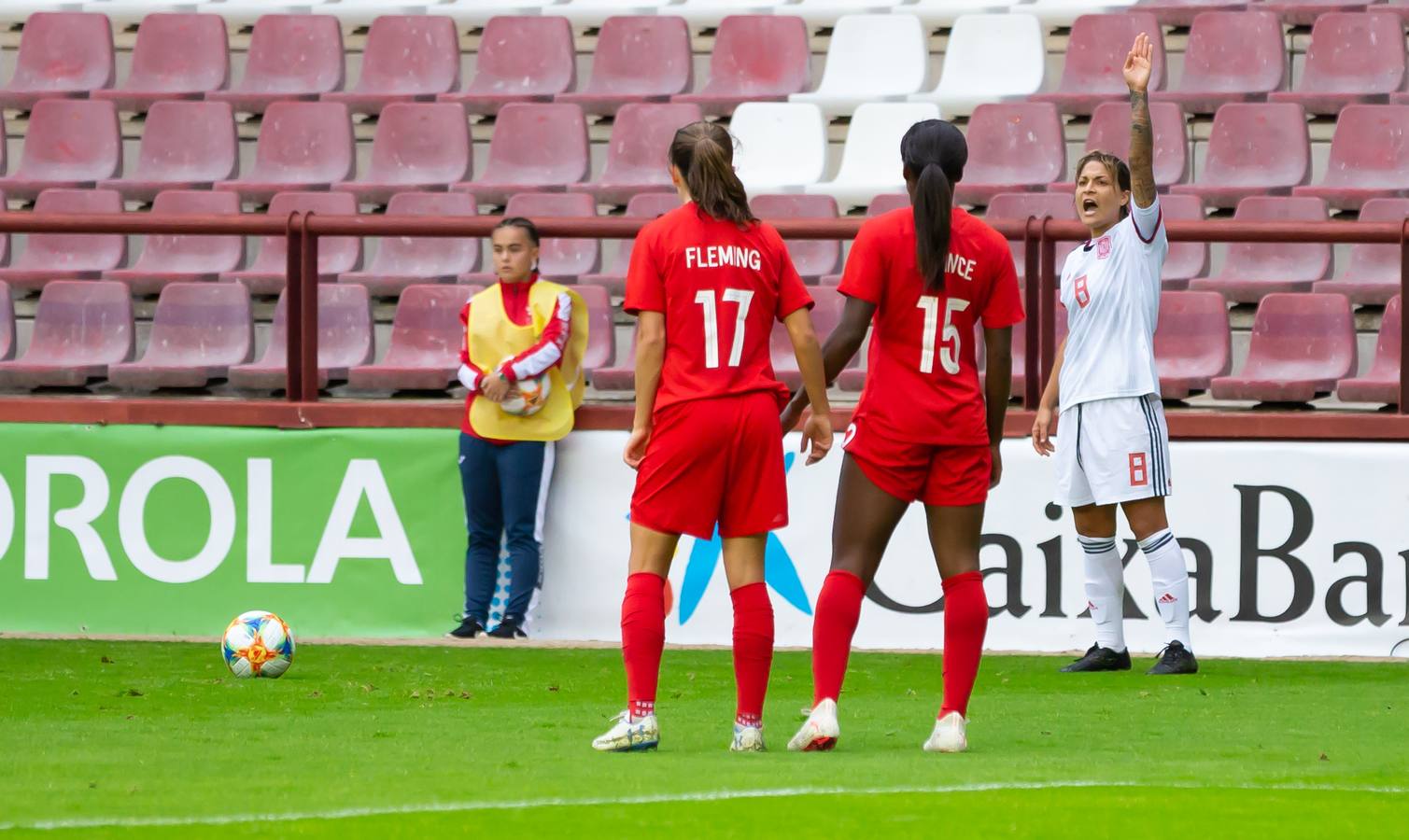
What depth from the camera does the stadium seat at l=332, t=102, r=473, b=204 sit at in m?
12.0

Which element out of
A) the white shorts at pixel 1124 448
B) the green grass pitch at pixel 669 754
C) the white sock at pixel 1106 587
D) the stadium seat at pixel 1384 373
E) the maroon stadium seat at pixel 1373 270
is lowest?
the green grass pitch at pixel 669 754

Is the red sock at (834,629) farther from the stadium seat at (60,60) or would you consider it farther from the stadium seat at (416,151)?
the stadium seat at (60,60)

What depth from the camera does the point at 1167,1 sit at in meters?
12.6

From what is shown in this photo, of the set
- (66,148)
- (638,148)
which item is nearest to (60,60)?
(66,148)

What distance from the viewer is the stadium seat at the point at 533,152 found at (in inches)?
466

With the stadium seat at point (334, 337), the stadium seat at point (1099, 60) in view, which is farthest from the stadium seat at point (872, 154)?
the stadium seat at point (334, 337)

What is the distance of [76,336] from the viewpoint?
10422 millimetres

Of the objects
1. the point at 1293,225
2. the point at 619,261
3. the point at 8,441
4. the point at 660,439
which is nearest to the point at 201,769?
the point at 660,439

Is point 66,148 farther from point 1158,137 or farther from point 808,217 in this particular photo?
point 1158,137

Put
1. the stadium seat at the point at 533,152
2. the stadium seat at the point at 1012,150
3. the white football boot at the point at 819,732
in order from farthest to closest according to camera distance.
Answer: the stadium seat at the point at 533,152 < the stadium seat at the point at 1012,150 < the white football boot at the point at 819,732

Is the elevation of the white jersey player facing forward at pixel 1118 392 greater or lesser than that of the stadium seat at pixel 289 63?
lesser

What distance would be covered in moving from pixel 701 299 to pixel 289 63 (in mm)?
8621

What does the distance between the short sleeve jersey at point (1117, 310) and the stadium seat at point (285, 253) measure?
4.69 meters

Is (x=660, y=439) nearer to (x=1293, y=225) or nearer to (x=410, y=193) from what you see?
(x=1293, y=225)
